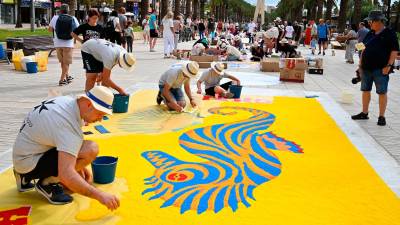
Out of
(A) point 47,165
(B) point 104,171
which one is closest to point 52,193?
(A) point 47,165

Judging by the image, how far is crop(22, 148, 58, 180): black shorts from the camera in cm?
378

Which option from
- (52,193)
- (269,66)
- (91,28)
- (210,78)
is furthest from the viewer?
(269,66)

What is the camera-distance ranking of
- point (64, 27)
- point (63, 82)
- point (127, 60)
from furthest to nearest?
point (63, 82) < point (64, 27) < point (127, 60)

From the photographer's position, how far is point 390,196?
15.0ft

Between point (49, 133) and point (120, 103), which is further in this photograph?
point (120, 103)

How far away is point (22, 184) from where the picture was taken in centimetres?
420

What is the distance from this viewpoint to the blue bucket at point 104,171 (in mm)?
4453

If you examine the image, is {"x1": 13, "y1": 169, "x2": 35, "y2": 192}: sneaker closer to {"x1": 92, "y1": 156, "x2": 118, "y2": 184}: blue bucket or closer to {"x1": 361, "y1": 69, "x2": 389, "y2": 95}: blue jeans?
{"x1": 92, "y1": 156, "x2": 118, "y2": 184}: blue bucket

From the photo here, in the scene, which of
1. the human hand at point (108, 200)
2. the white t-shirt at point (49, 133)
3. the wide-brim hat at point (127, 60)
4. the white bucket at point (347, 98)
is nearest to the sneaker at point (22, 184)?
the white t-shirt at point (49, 133)

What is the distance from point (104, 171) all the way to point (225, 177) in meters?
1.30

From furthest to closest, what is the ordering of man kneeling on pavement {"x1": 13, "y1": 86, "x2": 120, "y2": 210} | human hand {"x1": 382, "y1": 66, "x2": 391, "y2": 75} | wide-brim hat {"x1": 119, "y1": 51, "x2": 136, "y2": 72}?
1. human hand {"x1": 382, "y1": 66, "x2": 391, "y2": 75}
2. wide-brim hat {"x1": 119, "y1": 51, "x2": 136, "y2": 72}
3. man kneeling on pavement {"x1": 13, "y1": 86, "x2": 120, "y2": 210}

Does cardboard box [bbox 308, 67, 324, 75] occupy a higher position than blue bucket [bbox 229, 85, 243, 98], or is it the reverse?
cardboard box [bbox 308, 67, 324, 75]

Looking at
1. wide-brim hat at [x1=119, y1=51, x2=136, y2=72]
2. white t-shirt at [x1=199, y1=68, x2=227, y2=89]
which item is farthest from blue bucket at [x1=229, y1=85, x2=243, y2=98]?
wide-brim hat at [x1=119, y1=51, x2=136, y2=72]

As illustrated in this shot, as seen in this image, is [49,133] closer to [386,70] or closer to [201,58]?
[386,70]
